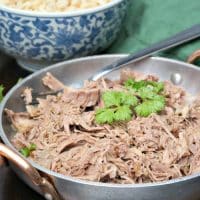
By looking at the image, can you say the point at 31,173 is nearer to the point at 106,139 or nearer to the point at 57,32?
the point at 106,139

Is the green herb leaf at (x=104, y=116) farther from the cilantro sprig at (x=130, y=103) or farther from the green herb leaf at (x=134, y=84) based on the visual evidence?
the green herb leaf at (x=134, y=84)

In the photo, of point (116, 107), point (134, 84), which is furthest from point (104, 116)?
point (134, 84)

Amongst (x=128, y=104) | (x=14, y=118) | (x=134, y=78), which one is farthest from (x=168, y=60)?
(x=14, y=118)

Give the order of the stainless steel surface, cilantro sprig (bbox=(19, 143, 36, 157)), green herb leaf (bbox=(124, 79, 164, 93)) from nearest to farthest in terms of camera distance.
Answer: the stainless steel surface, cilantro sprig (bbox=(19, 143, 36, 157)), green herb leaf (bbox=(124, 79, 164, 93))

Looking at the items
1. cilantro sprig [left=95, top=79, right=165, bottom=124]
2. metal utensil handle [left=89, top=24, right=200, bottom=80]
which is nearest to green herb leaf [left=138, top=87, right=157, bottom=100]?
cilantro sprig [left=95, top=79, right=165, bottom=124]

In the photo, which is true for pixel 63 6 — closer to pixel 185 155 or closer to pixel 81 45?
pixel 81 45

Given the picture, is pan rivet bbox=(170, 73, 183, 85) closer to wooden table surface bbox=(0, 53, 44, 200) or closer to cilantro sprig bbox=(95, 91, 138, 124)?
cilantro sprig bbox=(95, 91, 138, 124)

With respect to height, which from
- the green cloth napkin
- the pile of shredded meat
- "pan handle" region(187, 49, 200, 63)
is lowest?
the pile of shredded meat

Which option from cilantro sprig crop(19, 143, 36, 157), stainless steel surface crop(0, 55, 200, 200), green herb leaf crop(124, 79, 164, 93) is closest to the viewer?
stainless steel surface crop(0, 55, 200, 200)
